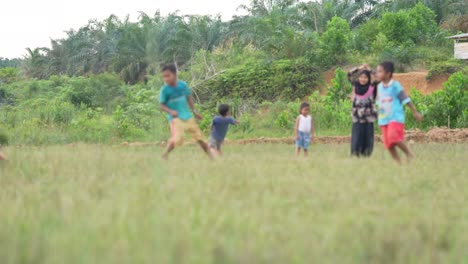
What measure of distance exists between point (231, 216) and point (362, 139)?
6479 millimetres

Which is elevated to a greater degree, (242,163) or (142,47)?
(142,47)

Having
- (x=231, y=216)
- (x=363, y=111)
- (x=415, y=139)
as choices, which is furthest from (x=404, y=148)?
(x=415, y=139)

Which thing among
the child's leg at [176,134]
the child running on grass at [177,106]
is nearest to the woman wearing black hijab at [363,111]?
the child running on grass at [177,106]

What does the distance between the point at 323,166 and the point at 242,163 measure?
0.99 metres

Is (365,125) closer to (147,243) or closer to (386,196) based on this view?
(386,196)

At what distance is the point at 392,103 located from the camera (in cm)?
929

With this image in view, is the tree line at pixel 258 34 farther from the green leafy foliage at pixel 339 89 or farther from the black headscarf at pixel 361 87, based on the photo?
the black headscarf at pixel 361 87

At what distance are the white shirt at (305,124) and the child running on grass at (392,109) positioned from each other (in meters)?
2.65

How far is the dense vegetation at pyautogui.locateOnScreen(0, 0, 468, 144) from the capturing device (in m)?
20.6

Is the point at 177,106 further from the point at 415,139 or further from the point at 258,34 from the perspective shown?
the point at 258,34

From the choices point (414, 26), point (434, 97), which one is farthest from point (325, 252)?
point (414, 26)

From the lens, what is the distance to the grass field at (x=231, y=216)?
3.23m

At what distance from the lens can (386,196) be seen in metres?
5.47

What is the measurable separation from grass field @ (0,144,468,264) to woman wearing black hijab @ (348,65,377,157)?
2.95 m
